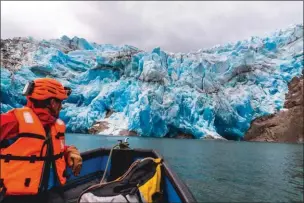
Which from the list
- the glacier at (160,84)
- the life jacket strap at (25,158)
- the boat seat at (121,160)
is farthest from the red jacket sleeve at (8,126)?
the glacier at (160,84)

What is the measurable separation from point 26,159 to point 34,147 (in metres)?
0.10

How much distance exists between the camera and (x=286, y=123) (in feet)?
265

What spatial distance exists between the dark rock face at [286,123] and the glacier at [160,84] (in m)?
9.51

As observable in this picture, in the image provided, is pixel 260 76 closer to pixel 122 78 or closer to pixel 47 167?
pixel 122 78

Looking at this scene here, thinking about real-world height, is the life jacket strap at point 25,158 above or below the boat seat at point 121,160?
above

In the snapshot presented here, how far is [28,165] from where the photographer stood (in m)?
2.46

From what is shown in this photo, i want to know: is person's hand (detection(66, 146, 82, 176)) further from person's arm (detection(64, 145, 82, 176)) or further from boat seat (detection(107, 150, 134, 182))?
boat seat (detection(107, 150, 134, 182))

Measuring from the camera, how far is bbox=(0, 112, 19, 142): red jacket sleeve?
7.50 ft

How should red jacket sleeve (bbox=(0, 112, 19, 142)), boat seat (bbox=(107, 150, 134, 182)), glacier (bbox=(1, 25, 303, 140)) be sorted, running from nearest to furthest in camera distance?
1. red jacket sleeve (bbox=(0, 112, 19, 142))
2. boat seat (bbox=(107, 150, 134, 182))
3. glacier (bbox=(1, 25, 303, 140))

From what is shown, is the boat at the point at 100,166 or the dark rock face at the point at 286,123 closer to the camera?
the boat at the point at 100,166

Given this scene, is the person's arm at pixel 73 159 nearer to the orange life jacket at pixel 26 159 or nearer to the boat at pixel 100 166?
the orange life jacket at pixel 26 159

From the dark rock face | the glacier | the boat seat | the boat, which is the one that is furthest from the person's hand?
the dark rock face

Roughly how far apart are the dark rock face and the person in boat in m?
77.7

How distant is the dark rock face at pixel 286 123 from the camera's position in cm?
7812
